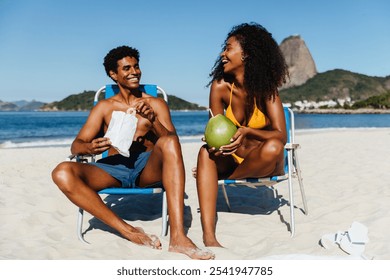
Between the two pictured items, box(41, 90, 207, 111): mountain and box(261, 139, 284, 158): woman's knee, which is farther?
box(41, 90, 207, 111): mountain

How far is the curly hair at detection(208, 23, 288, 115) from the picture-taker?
10.6ft

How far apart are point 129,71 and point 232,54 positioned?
77cm

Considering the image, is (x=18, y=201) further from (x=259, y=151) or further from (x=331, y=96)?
(x=331, y=96)

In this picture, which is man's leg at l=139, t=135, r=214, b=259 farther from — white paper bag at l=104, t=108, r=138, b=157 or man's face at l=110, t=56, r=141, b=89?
man's face at l=110, t=56, r=141, b=89

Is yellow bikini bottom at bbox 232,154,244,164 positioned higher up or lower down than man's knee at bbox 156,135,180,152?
lower down

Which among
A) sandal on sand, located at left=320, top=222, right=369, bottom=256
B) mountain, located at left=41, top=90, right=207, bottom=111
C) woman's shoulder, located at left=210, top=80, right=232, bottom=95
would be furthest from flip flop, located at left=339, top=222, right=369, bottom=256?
mountain, located at left=41, top=90, right=207, bottom=111

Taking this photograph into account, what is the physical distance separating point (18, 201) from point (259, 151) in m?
2.50

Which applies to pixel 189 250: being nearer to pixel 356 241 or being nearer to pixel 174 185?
pixel 174 185

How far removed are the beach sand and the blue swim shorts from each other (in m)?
0.41

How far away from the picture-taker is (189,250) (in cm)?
261

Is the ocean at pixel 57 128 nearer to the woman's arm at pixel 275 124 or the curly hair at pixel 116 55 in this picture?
the curly hair at pixel 116 55

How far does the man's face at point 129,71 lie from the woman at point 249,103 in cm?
58

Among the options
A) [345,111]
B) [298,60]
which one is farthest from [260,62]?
[298,60]
